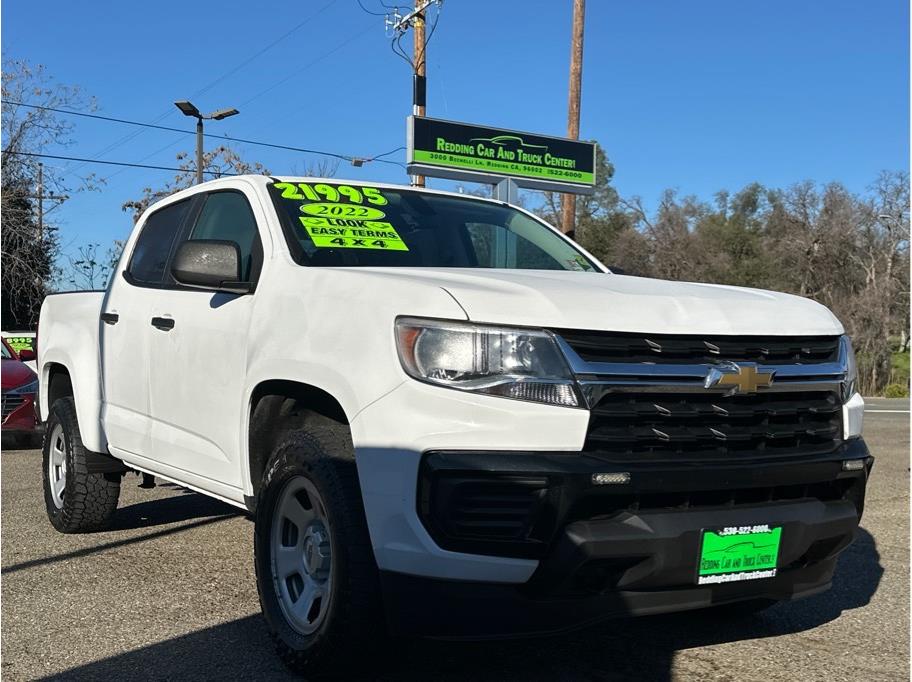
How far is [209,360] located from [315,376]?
98cm

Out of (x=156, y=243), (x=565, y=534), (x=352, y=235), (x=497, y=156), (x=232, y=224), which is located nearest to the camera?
(x=565, y=534)

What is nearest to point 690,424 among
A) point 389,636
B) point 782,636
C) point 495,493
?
point 495,493

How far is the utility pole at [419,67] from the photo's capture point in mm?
20375

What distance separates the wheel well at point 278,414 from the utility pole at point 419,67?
16085mm

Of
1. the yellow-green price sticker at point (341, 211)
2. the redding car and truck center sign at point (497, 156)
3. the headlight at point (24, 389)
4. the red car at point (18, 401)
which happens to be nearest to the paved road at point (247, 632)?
the yellow-green price sticker at point (341, 211)

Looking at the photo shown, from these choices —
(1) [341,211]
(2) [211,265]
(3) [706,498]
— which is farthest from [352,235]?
(3) [706,498]

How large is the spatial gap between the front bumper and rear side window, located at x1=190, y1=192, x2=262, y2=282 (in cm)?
171

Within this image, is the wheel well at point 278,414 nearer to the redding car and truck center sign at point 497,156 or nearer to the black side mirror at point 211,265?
the black side mirror at point 211,265

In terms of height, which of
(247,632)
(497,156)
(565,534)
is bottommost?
(247,632)

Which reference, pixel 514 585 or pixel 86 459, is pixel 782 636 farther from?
pixel 86 459

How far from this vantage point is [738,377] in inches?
123

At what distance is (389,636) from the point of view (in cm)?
324

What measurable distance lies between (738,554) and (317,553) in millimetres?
1409

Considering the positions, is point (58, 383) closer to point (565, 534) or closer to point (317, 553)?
→ point (317, 553)
